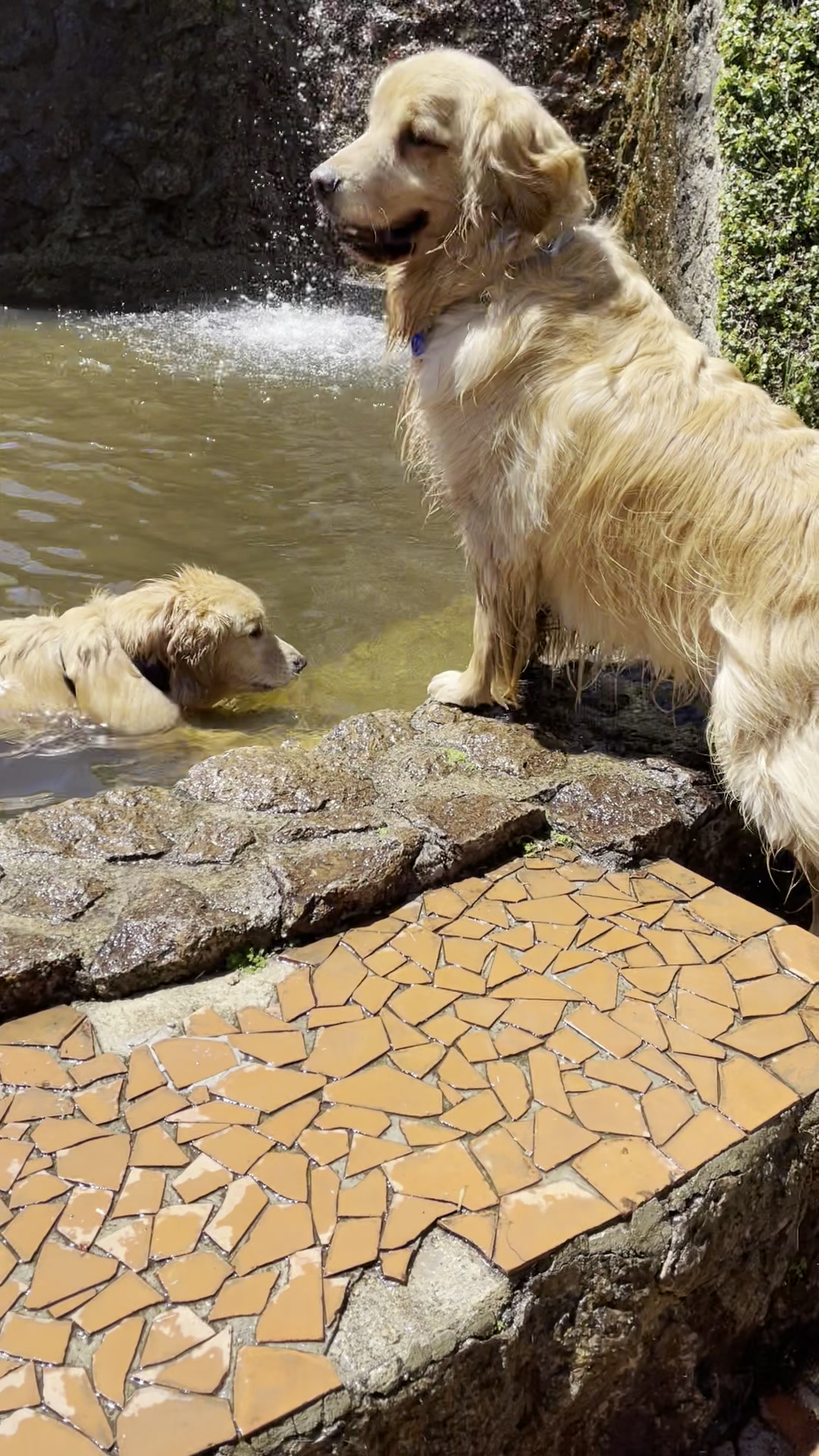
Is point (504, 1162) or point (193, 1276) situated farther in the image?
point (504, 1162)

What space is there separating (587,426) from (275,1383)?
8.14 feet

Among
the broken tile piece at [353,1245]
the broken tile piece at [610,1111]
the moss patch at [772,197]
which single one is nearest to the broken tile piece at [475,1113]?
the broken tile piece at [610,1111]

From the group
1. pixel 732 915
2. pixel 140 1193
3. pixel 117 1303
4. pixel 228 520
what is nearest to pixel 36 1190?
pixel 140 1193

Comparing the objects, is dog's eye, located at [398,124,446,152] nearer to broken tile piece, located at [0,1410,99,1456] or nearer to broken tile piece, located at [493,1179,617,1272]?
broken tile piece, located at [493,1179,617,1272]

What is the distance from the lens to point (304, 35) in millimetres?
12016

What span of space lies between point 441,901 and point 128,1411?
1.41 m

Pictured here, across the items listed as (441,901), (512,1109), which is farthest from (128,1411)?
(441,901)

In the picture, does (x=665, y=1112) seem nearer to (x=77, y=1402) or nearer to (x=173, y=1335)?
(x=173, y=1335)

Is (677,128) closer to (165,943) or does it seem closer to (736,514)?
(736,514)

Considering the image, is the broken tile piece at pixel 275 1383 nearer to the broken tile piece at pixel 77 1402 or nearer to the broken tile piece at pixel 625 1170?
the broken tile piece at pixel 77 1402

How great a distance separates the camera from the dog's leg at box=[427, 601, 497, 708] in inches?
142

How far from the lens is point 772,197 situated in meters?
5.43

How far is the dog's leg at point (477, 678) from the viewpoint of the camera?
3615mm

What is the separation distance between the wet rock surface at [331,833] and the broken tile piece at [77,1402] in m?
0.86
